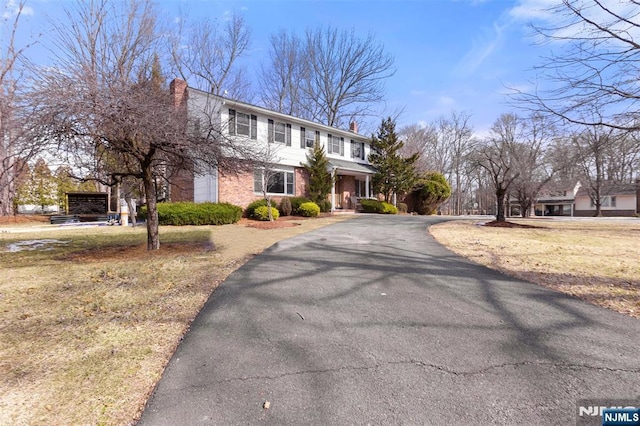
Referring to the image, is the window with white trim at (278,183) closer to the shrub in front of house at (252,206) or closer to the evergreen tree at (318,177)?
the evergreen tree at (318,177)

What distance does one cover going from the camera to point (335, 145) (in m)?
23.0

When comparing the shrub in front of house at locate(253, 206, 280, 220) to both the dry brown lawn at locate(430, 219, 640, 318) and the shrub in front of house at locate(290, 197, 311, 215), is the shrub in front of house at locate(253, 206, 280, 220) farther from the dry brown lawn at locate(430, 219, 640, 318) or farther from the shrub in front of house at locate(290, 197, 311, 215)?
the dry brown lawn at locate(430, 219, 640, 318)

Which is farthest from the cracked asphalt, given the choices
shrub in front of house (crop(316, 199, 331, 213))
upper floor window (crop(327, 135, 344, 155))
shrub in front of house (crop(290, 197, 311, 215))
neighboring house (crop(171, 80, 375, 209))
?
upper floor window (crop(327, 135, 344, 155))

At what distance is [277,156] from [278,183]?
1.64 meters

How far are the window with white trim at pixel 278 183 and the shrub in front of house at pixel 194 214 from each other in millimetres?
3574

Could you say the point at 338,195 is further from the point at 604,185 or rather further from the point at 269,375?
the point at 604,185

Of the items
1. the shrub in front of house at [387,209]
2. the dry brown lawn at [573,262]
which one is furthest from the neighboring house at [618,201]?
the dry brown lawn at [573,262]

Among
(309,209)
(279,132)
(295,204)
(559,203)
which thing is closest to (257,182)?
(295,204)

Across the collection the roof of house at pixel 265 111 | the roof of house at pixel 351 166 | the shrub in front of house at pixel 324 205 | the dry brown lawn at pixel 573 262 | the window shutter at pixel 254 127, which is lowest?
the dry brown lawn at pixel 573 262

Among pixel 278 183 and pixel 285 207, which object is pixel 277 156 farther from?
pixel 285 207

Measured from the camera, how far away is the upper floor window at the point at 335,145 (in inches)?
883

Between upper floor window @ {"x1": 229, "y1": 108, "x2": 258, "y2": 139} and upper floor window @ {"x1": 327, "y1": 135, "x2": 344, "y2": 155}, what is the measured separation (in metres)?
6.49

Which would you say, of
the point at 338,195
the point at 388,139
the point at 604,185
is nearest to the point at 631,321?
the point at 338,195

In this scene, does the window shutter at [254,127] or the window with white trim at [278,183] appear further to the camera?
the window with white trim at [278,183]
